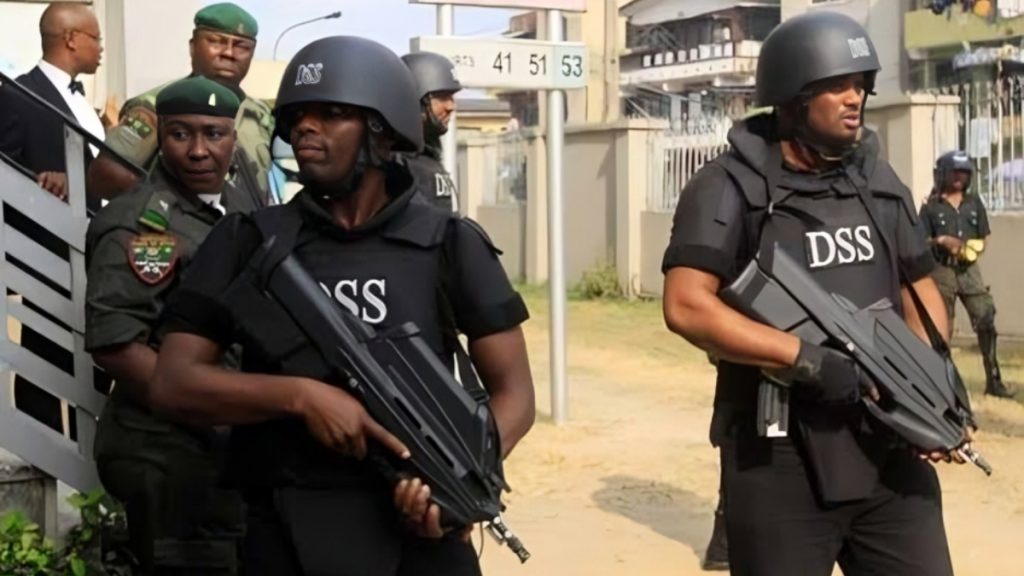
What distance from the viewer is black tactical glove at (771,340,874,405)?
3.21 meters

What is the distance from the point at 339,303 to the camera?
2633mm

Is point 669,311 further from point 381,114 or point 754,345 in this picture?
point 381,114

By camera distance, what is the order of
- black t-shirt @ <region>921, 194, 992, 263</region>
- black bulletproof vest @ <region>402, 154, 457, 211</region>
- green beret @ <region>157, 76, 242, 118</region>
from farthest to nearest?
black t-shirt @ <region>921, 194, 992, 263</region> < black bulletproof vest @ <region>402, 154, 457, 211</region> < green beret @ <region>157, 76, 242, 118</region>

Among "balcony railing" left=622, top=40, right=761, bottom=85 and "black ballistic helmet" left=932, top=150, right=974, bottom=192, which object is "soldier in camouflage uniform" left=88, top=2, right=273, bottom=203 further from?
"balcony railing" left=622, top=40, right=761, bottom=85

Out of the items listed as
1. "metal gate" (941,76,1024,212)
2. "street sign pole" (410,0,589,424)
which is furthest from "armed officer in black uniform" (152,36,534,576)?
"metal gate" (941,76,1024,212)

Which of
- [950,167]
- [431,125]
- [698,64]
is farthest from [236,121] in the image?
[698,64]

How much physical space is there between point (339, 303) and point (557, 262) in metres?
6.24

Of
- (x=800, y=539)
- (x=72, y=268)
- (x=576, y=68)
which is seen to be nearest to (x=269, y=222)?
(x=800, y=539)

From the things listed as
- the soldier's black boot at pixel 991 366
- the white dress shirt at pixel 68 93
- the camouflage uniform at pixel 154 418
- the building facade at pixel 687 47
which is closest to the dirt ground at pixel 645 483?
the soldier's black boot at pixel 991 366

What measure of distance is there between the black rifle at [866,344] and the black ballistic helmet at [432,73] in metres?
2.38

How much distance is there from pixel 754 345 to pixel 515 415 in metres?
0.74

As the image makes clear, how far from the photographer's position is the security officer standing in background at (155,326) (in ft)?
11.5

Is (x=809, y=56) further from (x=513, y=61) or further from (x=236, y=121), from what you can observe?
(x=513, y=61)

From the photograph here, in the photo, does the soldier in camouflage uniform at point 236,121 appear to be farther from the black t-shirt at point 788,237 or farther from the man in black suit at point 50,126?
the black t-shirt at point 788,237
